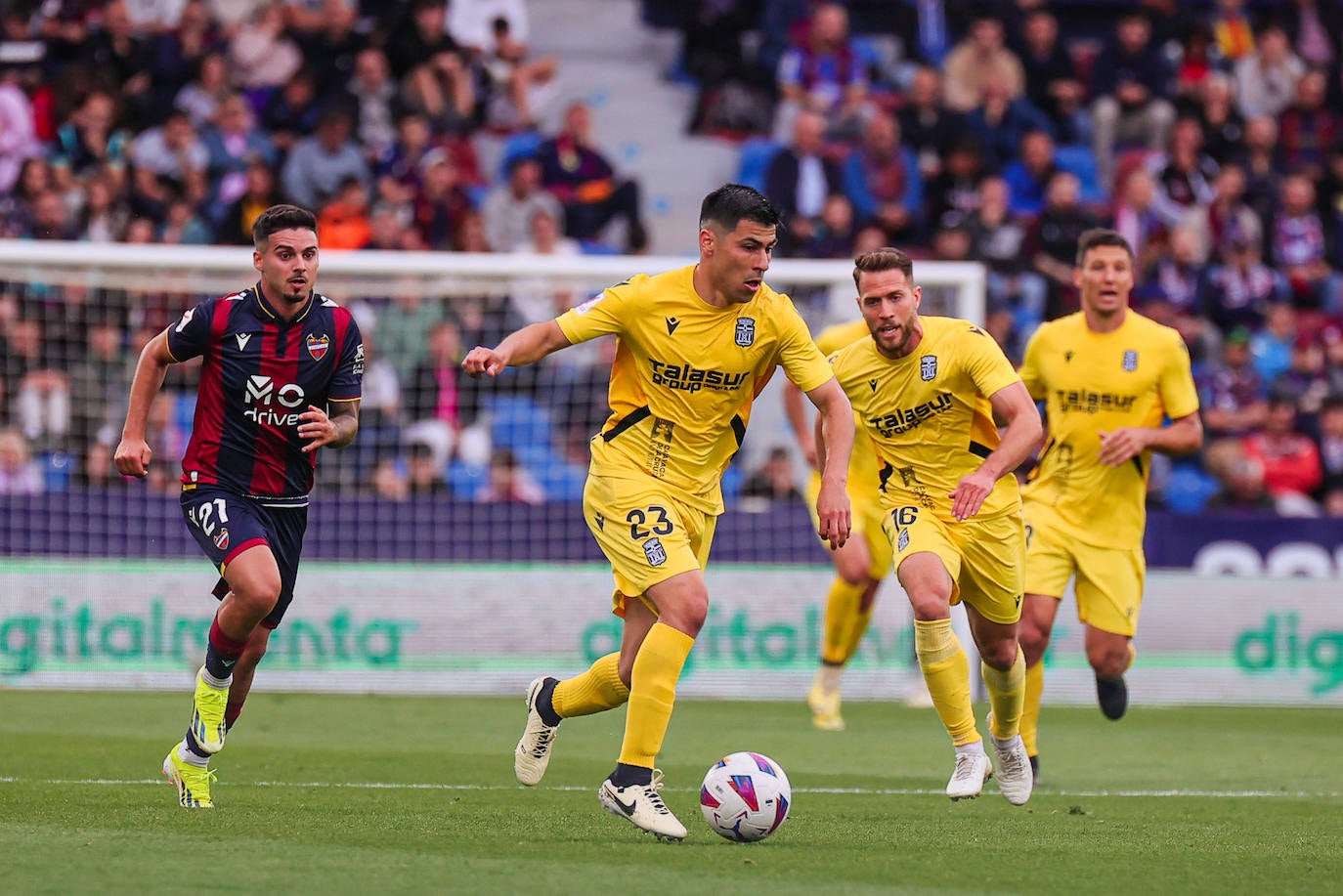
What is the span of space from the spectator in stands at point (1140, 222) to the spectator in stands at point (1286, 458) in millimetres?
2600

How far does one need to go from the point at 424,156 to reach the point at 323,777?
10.4m

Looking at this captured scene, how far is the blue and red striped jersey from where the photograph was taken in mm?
7977

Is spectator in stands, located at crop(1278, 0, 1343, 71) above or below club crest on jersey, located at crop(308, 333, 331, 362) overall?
above

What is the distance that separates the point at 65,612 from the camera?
46.2 feet

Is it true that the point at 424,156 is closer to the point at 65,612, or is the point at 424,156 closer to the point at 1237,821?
the point at 65,612

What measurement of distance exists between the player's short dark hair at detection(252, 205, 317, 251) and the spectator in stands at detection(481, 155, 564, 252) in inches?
382

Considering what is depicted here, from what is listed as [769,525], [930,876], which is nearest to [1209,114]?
[769,525]

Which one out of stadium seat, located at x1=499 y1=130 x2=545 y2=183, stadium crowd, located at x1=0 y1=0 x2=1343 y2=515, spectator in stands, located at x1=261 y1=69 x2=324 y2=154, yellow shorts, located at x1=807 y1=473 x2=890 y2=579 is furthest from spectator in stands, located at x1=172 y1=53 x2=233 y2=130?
yellow shorts, located at x1=807 y1=473 x2=890 y2=579

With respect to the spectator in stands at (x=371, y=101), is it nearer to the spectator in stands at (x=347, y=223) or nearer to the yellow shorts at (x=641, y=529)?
the spectator in stands at (x=347, y=223)

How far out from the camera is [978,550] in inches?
329

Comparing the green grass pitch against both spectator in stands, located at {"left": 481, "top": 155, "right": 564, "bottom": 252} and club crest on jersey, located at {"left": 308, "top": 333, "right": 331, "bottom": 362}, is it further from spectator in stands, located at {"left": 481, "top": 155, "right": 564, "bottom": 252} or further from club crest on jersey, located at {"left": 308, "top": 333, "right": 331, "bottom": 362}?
spectator in stands, located at {"left": 481, "top": 155, "right": 564, "bottom": 252}

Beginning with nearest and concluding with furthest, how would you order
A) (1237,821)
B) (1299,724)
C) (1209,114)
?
(1237,821), (1299,724), (1209,114)

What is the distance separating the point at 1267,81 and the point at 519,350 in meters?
15.7

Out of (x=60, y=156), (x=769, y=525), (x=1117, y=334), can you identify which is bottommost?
(x=769, y=525)
